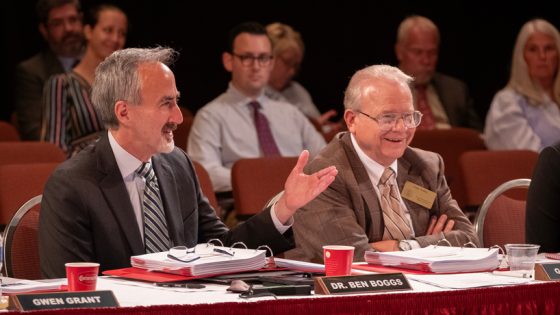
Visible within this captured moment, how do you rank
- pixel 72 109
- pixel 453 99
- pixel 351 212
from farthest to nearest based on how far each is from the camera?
pixel 453 99, pixel 72 109, pixel 351 212

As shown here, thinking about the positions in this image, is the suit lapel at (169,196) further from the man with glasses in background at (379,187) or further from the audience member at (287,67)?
the audience member at (287,67)

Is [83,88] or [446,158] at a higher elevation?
[83,88]

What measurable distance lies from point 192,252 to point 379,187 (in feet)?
3.83

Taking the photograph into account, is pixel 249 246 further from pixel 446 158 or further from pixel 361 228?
pixel 446 158

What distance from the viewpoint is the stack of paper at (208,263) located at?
3.24 metres

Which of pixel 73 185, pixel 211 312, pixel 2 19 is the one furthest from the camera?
pixel 2 19

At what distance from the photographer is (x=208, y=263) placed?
324 centimetres

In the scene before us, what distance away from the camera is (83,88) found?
629 centimetres

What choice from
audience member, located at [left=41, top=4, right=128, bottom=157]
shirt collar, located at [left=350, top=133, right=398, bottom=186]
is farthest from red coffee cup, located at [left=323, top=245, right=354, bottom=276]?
audience member, located at [left=41, top=4, right=128, bottom=157]

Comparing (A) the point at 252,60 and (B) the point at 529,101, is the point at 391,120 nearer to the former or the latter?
(A) the point at 252,60

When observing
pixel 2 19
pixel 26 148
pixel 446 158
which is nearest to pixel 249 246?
pixel 26 148

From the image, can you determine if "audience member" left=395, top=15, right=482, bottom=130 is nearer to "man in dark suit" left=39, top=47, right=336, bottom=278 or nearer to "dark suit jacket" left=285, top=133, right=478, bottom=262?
"dark suit jacket" left=285, top=133, right=478, bottom=262

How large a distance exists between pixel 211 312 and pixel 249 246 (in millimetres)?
1073

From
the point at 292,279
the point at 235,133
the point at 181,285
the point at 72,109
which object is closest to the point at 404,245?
the point at 292,279
